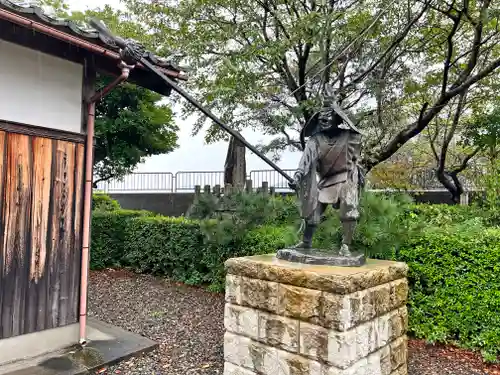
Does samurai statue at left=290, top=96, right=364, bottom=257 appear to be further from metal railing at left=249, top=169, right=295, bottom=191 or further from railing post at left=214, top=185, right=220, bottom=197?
metal railing at left=249, top=169, right=295, bottom=191

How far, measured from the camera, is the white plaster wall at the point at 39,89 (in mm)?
3668

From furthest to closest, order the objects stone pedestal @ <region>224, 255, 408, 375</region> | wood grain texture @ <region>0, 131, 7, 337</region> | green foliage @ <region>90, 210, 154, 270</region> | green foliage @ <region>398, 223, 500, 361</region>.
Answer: green foliage @ <region>90, 210, 154, 270</region> < green foliage @ <region>398, 223, 500, 361</region> < wood grain texture @ <region>0, 131, 7, 337</region> < stone pedestal @ <region>224, 255, 408, 375</region>

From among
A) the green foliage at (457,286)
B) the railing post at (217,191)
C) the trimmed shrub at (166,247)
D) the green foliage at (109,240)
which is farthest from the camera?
the green foliage at (109,240)

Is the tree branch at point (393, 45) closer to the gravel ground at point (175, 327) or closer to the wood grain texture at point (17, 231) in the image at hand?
the gravel ground at point (175, 327)

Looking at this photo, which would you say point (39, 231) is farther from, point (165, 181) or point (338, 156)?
point (165, 181)

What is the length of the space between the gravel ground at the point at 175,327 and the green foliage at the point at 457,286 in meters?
0.20

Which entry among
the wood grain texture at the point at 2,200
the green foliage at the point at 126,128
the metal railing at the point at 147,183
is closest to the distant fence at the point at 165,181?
the metal railing at the point at 147,183

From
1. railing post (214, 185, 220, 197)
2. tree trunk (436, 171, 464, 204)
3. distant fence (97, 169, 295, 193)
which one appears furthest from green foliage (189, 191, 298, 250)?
distant fence (97, 169, 295, 193)

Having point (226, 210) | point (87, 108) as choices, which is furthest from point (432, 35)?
point (87, 108)

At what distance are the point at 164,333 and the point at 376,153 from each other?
618 centimetres

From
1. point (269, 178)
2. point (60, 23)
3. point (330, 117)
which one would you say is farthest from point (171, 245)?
point (269, 178)

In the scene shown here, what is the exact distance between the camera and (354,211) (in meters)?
3.13

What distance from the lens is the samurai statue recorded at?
10.3 feet

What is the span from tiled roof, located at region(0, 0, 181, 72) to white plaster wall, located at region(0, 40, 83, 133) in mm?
581
